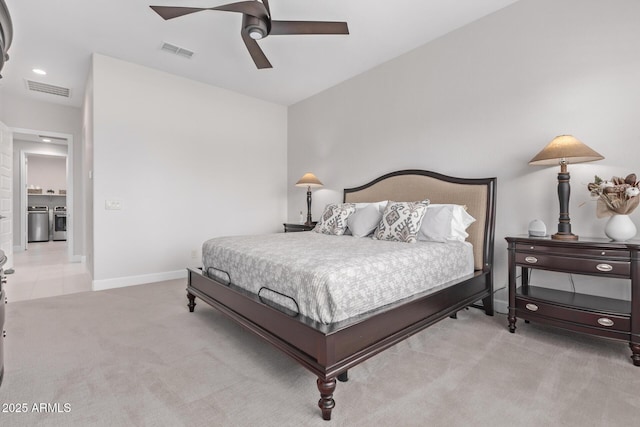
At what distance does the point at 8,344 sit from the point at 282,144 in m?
4.45

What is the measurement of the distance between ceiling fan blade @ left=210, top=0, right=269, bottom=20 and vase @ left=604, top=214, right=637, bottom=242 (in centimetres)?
299

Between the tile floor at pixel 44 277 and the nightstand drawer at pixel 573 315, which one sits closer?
the nightstand drawer at pixel 573 315

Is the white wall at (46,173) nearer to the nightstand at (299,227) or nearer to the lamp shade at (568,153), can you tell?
the nightstand at (299,227)

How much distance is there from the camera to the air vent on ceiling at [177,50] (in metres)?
3.64

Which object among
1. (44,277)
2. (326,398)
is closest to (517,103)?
(326,398)

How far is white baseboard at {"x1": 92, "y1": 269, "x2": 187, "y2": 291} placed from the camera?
3.82 meters

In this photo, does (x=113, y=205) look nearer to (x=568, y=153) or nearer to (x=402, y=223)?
(x=402, y=223)

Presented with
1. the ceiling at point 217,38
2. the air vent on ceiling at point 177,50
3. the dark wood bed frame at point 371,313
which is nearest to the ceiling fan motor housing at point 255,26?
the ceiling at point 217,38

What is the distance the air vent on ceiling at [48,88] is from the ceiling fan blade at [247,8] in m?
4.20

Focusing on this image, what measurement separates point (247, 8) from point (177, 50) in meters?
1.98

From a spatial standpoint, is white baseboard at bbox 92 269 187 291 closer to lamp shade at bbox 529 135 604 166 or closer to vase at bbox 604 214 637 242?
lamp shade at bbox 529 135 604 166

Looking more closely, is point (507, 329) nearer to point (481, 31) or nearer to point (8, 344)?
point (481, 31)

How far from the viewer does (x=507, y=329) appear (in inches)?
101

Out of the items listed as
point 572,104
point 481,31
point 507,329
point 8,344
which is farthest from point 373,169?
point 8,344
